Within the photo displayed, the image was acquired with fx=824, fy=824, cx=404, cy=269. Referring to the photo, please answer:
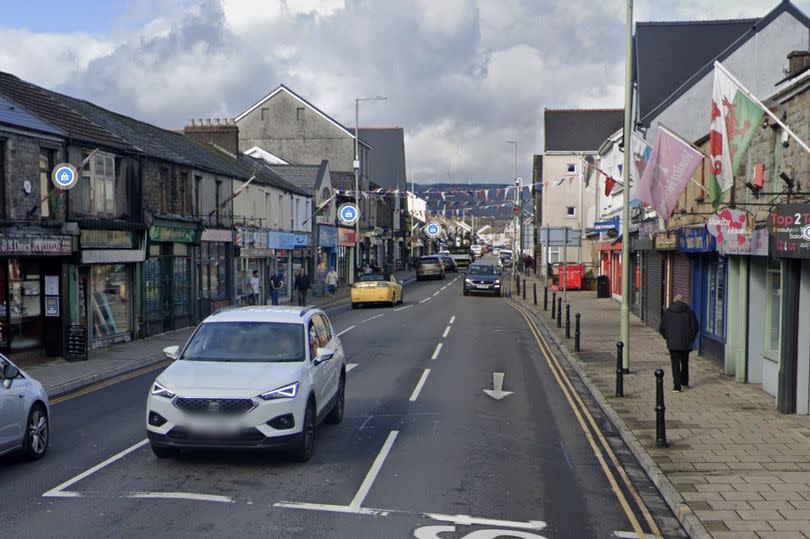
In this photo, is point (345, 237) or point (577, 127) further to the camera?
point (577, 127)

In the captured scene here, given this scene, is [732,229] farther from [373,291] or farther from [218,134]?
[218,134]

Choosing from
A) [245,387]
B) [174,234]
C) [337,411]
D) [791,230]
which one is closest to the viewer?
[245,387]

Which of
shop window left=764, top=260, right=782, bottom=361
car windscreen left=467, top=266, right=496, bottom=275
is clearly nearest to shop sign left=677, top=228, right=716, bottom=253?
shop window left=764, top=260, right=782, bottom=361

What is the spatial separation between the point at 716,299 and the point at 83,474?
1576 cm

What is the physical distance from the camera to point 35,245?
19172mm

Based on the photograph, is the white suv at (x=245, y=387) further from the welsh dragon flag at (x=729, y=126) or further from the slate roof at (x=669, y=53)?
the slate roof at (x=669, y=53)

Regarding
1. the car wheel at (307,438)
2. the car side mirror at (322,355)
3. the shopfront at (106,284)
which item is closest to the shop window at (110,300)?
the shopfront at (106,284)

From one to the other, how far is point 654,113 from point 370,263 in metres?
41.1

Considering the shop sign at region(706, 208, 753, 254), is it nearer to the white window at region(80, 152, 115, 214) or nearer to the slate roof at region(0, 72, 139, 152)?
the slate roof at region(0, 72, 139, 152)

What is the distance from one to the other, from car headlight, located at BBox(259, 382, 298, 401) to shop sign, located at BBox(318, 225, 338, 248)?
133 ft

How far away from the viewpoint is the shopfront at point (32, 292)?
19.0 metres

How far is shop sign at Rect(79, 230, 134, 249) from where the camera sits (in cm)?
2172

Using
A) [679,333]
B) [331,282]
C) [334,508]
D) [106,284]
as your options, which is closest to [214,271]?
[106,284]

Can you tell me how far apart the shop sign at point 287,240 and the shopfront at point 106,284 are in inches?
565
